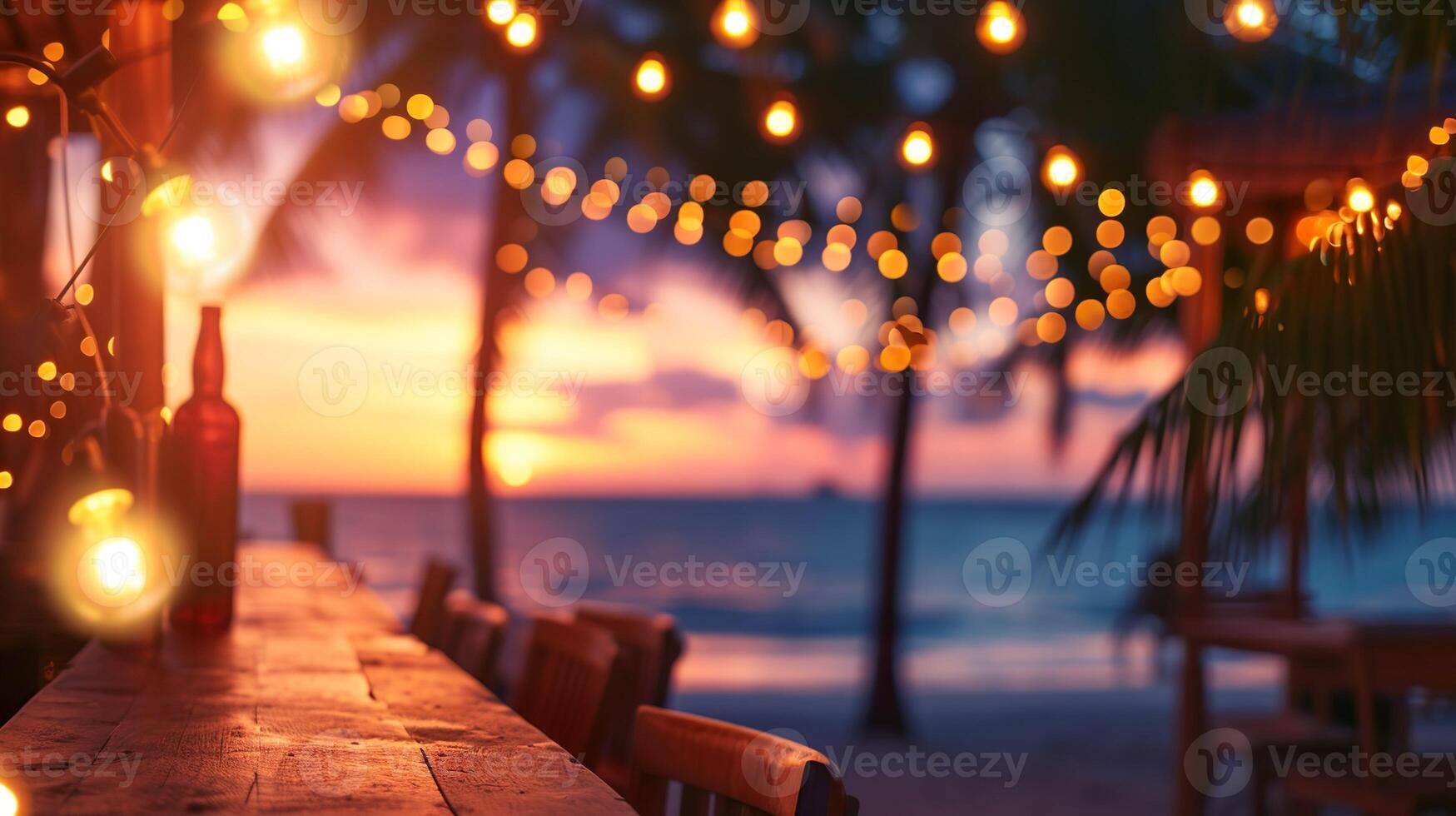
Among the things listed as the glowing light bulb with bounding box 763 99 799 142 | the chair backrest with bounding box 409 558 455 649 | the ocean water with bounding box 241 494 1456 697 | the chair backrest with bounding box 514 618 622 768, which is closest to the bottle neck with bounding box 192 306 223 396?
the chair backrest with bounding box 514 618 622 768

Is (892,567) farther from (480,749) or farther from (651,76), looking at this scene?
(480,749)

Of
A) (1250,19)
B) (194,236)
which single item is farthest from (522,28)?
(1250,19)

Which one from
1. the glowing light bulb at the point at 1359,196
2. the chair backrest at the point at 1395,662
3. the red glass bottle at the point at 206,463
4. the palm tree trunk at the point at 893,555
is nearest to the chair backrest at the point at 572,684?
the red glass bottle at the point at 206,463

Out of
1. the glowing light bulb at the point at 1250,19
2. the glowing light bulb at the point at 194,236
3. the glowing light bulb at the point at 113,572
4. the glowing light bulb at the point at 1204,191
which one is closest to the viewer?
the glowing light bulb at the point at 113,572

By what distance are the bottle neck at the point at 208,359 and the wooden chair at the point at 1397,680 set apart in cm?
256

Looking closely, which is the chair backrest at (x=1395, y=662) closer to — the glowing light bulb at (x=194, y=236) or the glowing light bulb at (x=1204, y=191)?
the glowing light bulb at (x=1204, y=191)

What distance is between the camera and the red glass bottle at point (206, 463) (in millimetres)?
2148

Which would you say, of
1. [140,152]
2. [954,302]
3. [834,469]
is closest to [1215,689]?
[954,302]

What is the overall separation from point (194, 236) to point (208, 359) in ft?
0.79

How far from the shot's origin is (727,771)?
1365 mm

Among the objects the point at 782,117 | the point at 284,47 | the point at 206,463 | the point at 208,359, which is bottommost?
the point at 206,463

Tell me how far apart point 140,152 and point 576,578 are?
955 inches

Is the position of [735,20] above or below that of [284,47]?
above

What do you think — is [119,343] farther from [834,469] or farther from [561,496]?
[561,496]
